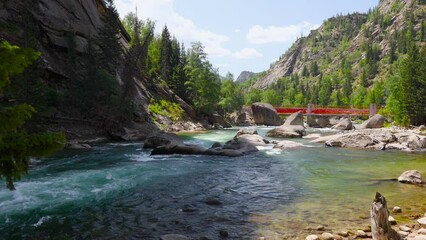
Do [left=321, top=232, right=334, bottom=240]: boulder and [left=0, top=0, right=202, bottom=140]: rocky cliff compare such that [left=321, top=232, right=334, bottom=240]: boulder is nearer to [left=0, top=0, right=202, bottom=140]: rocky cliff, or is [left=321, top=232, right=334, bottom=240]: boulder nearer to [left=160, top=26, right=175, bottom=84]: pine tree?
[left=0, top=0, right=202, bottom=140]: rocky cliff

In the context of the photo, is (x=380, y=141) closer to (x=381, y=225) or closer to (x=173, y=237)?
(x=381, y=225)

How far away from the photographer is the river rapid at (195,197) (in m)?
10.4

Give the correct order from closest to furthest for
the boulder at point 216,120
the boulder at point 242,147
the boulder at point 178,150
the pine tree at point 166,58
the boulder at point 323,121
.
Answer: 1. the boulder at point 178,150
2. the boulder at point 242,147
3. the boulder at point 216,120
4. the pine tree at point 166,58
5. the boulder at point 323,121

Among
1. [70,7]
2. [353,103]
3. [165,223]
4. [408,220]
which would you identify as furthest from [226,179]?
[353,103]

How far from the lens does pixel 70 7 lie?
43000 millimetres

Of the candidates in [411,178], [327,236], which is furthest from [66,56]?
[327,236]

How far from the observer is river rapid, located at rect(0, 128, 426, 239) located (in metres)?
10.4

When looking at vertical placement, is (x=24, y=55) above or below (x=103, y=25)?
below

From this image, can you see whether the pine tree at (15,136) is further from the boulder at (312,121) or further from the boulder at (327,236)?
the boulder at (312,121)

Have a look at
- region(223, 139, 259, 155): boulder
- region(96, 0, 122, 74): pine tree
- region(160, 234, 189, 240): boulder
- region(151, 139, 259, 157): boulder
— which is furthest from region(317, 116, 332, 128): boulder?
region(160, 234, 189, 240): boulder

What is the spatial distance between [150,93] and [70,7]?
2086cm

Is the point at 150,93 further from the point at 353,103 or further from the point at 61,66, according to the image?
the point at 353,103

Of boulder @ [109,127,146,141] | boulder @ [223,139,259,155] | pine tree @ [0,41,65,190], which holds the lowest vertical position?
boulder @ [223,139,259,155]

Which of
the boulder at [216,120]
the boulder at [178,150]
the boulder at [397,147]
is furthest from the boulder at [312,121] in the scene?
the boulder at [178,150]
